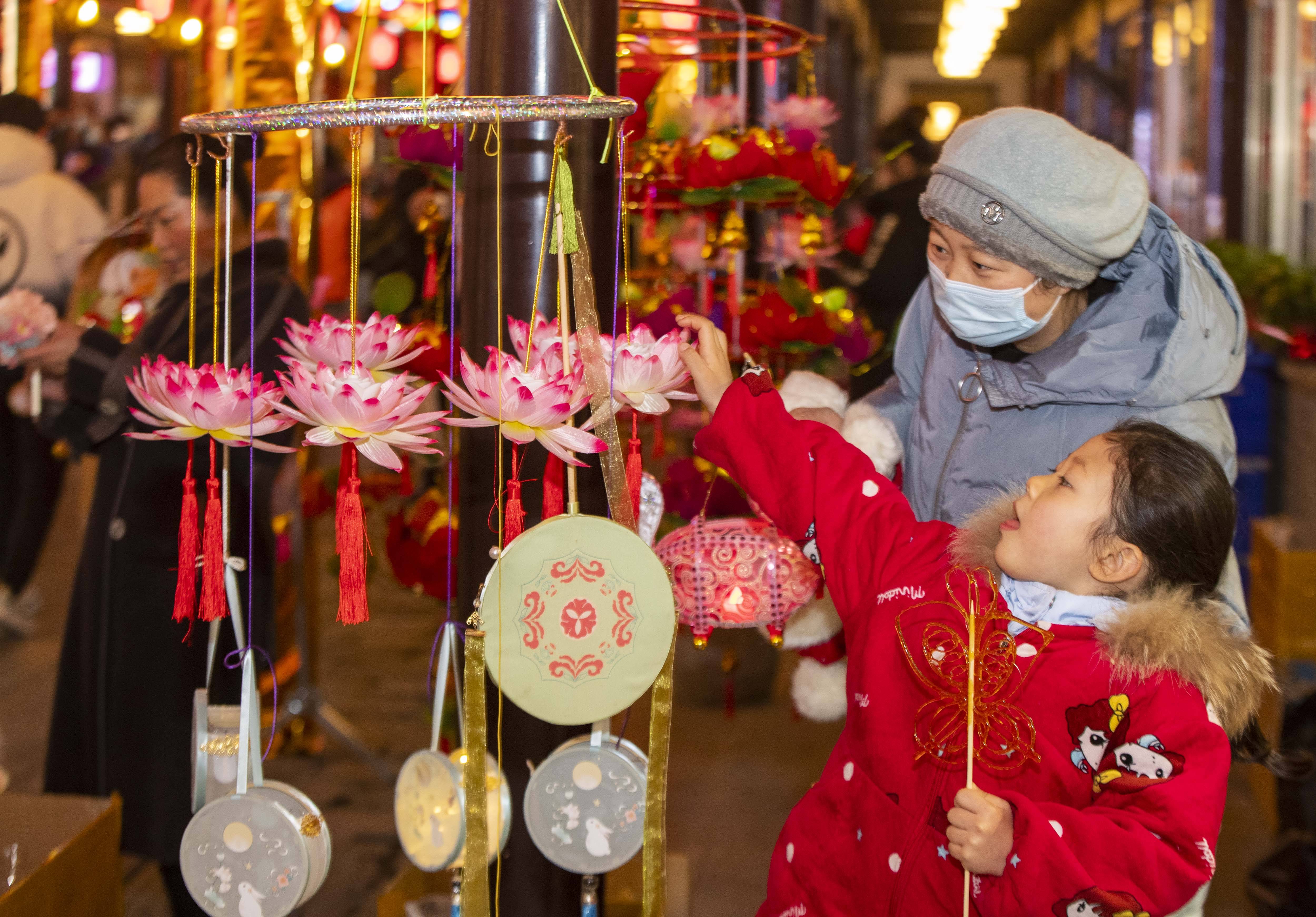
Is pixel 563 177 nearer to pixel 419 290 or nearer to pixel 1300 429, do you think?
pixel 419 290

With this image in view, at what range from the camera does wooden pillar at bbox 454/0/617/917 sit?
1595 mm

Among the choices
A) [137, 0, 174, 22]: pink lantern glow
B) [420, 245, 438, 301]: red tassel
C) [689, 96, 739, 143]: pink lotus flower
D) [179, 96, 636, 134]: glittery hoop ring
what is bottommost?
[420, 245, 438, 301]: red tassel

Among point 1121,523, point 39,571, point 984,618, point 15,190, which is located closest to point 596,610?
point 984,618

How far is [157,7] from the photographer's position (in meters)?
5.39

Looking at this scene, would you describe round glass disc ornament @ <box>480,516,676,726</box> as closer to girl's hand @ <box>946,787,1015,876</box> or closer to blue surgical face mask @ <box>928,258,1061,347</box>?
girl's hand @ <box>946,787,1015,876</box>

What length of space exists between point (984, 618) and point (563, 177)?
0.66m

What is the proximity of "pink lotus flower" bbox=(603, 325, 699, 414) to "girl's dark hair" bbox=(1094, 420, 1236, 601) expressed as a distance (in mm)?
502

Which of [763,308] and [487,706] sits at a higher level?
[763,308]

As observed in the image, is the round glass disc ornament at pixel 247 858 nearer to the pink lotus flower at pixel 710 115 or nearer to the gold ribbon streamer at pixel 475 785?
the gold ribbon streamer at pixel 475 785

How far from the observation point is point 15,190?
3.24 m

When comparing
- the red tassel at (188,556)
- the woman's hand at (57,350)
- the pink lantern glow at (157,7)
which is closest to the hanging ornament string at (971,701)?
the red tassel at (188,556)

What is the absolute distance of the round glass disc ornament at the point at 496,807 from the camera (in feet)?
5.04

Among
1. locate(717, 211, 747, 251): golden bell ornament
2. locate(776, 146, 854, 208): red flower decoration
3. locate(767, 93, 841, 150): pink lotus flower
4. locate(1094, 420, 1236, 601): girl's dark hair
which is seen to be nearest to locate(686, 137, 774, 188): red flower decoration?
locate(776, 146, 854, 208): red flower decoration

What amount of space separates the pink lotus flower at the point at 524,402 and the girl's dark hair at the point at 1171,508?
570mm
